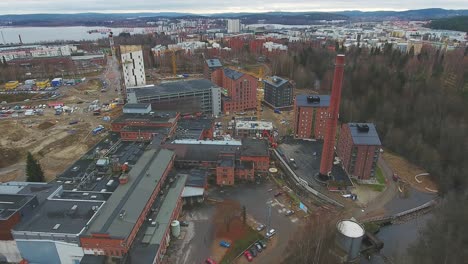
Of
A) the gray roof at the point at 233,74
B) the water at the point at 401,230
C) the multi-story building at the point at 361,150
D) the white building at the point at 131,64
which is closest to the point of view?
the water at the point at 401,230

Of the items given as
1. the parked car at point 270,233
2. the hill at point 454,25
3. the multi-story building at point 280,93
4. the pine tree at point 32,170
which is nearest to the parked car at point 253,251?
the parked car at point 270,233

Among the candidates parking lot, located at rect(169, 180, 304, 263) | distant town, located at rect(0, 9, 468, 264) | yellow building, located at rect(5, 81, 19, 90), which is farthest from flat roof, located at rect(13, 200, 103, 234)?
yellow building, located at rect(5, 81, 19, 90)

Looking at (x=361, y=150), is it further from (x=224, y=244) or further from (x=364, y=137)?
(x=224, y=244)

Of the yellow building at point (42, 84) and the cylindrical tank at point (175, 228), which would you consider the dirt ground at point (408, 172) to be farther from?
the yellow building at point (42, 84)

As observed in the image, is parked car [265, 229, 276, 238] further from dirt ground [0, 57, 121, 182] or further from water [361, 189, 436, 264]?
dirt ground [0, 57, 121, 182]

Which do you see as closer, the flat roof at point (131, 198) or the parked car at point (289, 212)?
the flat roof at point (131, 198)

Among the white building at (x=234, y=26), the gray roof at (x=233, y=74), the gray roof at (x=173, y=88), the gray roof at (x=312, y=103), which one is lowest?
the gray roof at (x=173, y=88)

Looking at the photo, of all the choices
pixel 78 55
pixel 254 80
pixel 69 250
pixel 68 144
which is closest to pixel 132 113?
pixel 68 144
